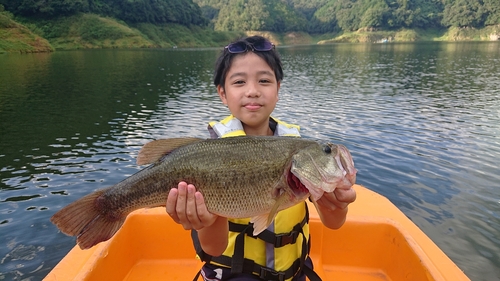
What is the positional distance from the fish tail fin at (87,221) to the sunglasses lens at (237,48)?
1.94 meters

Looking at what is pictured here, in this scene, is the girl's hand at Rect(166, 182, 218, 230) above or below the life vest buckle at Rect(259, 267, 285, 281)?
above

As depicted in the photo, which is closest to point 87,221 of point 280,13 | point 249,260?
point 249,260

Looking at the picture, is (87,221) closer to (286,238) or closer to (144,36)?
(286,238)

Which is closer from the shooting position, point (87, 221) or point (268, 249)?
point (87, 221)

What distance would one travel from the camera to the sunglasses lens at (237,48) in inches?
145

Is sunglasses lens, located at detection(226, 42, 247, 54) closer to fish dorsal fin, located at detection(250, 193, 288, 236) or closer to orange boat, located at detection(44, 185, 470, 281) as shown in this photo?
fish dorsal fin, located at detection(250, 193, 288, 236)

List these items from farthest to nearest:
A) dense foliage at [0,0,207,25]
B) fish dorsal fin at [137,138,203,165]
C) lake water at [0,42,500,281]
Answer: dense foliage at [0,0,207,25] → lake water at [0,42,500,281] → fish dorsal fin at [137,138,203,165]

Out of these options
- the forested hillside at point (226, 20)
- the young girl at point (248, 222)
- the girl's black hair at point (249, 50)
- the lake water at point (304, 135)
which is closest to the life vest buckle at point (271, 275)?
the young girl at point (248, 222)

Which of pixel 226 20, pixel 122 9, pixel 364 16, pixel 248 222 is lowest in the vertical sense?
pixel 248 222

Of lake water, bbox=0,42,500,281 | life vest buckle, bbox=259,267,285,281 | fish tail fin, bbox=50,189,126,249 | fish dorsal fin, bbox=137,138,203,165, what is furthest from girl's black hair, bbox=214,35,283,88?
lake water, bbox=0,42,500,281

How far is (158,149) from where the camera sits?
9.91ft

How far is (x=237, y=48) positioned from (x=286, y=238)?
6.92ft

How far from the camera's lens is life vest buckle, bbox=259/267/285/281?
344cm

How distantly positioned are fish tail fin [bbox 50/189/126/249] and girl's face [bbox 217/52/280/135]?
1606 mm
